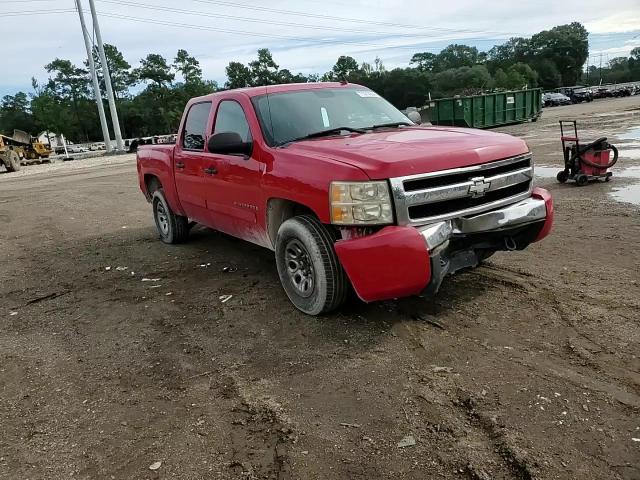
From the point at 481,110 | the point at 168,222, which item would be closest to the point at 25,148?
the point at 481,110

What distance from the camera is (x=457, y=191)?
13.0 ft

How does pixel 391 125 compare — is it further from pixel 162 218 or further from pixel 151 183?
pixel 151 183

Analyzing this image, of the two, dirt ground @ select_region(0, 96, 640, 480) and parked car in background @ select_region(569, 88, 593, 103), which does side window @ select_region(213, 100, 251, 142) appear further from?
parked car in background @ select_region(569, 88, 593, 103)

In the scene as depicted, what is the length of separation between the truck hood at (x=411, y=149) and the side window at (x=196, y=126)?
1.84 metres

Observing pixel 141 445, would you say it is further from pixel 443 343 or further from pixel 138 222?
pixel 138 222

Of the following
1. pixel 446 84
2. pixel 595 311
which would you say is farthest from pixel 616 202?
pixel 446 84

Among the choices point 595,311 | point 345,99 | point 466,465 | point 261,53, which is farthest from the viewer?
point 261,53

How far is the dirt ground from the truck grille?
852mm

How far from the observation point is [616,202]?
26.1 ft

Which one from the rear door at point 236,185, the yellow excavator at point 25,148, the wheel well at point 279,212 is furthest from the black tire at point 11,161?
the wheel well at point 279,212

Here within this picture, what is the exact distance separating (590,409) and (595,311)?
1.43m

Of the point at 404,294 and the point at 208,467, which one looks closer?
the point at 208,467

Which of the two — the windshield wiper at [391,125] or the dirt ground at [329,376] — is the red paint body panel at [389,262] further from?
the windshield wiper at [391,125]

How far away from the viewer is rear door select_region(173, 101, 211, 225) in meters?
5.98
